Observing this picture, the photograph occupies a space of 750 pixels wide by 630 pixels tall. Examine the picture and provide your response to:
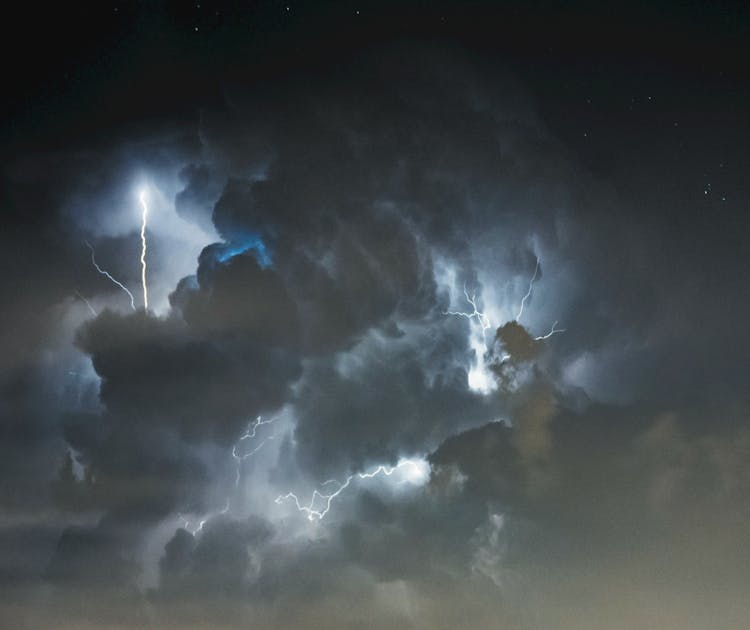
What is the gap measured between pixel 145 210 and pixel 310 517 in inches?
674

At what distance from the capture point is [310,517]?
80.2ft

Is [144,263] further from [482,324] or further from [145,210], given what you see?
[482,324]

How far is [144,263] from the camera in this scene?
2397cm

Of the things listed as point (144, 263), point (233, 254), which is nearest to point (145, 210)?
point (144, 263)

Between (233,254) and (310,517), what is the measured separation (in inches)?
538

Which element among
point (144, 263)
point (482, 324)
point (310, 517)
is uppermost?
point (144, 263)

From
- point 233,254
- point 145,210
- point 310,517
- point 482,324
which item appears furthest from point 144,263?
point 482,324

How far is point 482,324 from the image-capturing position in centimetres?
2431

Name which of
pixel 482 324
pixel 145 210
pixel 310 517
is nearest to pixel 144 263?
pixel 145 210

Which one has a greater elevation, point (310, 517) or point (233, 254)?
point (233, 254)

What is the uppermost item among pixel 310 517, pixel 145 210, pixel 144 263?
pixel 145 210

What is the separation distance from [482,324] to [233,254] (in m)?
12.8

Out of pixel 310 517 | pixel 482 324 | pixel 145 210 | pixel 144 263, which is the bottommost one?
pixel 310 517

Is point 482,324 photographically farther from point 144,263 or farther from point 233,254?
point 144,263
